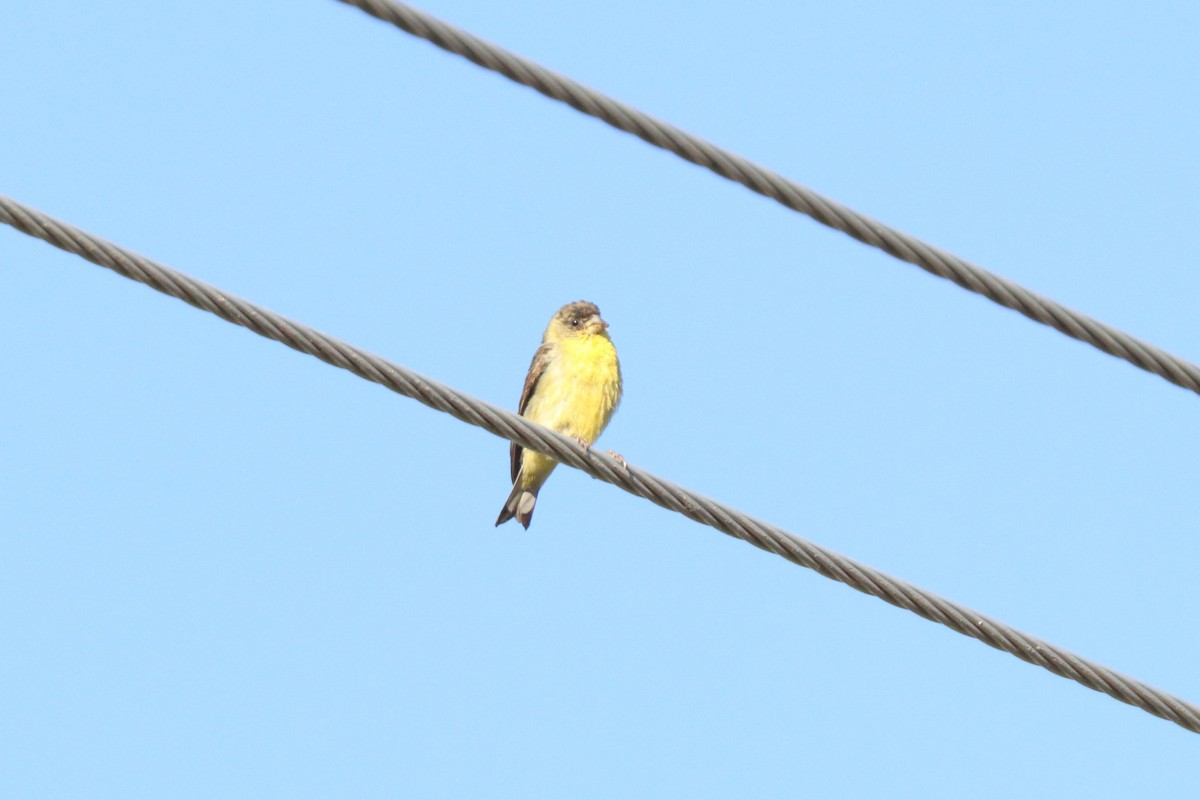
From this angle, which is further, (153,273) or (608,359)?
(608,359)

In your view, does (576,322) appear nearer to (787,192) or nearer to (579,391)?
(579,391)

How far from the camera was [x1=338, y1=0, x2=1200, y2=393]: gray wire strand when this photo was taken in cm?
427

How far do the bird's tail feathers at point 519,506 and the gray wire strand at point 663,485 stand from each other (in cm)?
624

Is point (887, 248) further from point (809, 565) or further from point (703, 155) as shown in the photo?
point (809, 565)

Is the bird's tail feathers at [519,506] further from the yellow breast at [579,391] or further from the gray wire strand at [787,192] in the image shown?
the gray wire strand at [787,192]

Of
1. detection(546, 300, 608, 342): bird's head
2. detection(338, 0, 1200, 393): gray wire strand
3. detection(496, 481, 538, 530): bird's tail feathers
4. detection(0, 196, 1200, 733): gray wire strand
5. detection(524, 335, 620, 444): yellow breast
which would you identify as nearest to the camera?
detection(338, 0, 1200, 393): gray wire strand

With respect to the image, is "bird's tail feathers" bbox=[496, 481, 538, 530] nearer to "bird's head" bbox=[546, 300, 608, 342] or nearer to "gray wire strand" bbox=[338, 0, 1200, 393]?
"bird's head" bbox=[546, 300, 608, 342]

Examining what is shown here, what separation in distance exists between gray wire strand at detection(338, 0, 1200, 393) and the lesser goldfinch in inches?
237

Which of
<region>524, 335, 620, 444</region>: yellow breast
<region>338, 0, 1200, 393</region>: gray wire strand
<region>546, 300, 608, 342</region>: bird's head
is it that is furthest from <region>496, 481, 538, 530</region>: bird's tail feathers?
<region>338, 0, 1200, 393</region>: gray wire strand

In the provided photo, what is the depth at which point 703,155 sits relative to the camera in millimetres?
4508

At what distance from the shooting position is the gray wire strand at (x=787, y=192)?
4.27 meters

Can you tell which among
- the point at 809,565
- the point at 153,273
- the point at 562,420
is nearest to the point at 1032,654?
the point at 809,565

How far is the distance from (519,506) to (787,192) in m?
7.36

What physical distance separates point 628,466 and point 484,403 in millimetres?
547
